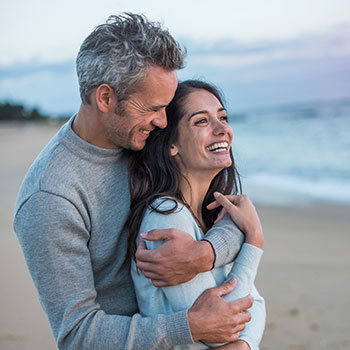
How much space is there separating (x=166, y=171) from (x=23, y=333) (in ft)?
9.79

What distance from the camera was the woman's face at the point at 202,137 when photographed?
Answer: 2.42 metres

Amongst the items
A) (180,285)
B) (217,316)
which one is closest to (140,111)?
(180,285)

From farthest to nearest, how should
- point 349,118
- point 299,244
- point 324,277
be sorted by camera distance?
point 349,118 < point 299,244 < point 324,277

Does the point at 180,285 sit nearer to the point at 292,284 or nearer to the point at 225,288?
the point at 225,288

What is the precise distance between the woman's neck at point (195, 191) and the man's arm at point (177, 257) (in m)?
0.42

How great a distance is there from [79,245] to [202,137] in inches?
30.6

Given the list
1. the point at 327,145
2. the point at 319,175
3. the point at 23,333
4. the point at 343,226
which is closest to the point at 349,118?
the point at 327,145

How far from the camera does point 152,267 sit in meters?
2.02

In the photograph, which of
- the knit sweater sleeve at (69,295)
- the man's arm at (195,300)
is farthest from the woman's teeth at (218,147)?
the knit sweater sleeve at (69,295)

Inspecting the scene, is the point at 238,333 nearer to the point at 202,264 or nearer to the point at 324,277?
the point at 202,264

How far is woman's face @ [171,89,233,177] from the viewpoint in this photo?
2422 mm

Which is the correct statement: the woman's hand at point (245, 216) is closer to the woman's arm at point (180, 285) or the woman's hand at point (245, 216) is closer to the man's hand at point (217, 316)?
the woman's arm at point (180, 285)

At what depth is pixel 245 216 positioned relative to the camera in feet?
7.49

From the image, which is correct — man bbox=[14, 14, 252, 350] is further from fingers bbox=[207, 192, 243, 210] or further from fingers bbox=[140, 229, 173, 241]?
fingers bbox=[207, 192, 243, 210]
